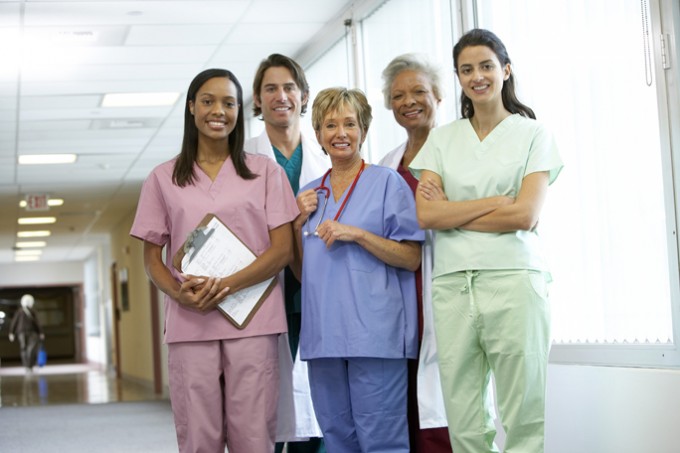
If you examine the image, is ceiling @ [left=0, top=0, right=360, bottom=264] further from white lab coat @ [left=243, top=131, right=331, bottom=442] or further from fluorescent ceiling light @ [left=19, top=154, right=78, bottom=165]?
white lab coat @ [left=243, top=131, right=331, bottom=442]

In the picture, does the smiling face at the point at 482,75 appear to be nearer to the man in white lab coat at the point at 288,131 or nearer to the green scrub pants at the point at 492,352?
the green scrub pants at the point at 492,352

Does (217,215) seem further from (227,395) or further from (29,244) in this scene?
(29,244)

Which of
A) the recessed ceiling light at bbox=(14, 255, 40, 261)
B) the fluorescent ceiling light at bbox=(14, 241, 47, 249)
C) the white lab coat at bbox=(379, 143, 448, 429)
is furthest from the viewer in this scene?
the recessed ceiling light at bbox=(14, 255, 40, 261)

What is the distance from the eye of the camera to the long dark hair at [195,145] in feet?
8.92

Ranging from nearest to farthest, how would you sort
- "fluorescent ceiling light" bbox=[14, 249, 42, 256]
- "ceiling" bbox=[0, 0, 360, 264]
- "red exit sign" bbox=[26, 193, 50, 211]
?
"ceiling" bbox=[0, 0, 360, 264] < "red exit sign" bbox=[26, 193, 50, 211] < "fluorescent ceiling light" bbox=[14, 249, 42, 256]

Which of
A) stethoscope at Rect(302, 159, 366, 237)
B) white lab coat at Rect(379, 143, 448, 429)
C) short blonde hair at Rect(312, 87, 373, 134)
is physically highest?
short blonde hair at Rect(312, 87, 373, 134)

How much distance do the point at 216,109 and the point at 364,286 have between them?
0.65 metres

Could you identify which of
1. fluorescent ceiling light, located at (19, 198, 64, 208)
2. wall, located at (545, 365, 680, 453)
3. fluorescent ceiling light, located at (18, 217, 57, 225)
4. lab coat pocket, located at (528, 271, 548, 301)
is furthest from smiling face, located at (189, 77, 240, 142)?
fluorescent ceiling light, located at (18, 217, 57, 225)

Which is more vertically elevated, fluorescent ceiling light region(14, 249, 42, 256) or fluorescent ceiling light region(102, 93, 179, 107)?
fluorescent ceiling light region(102, 93, 179, 107)

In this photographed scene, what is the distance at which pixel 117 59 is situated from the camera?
6.22m

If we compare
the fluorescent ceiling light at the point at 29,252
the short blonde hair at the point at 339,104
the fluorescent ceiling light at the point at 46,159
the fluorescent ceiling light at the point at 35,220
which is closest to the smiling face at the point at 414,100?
the short blonde hair at the point at 339,104

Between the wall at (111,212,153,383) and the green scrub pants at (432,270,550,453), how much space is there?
35.3 ft

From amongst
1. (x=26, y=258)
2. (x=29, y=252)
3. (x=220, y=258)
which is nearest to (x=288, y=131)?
(x=220, y=258)

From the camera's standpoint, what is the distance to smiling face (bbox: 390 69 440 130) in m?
3.06
